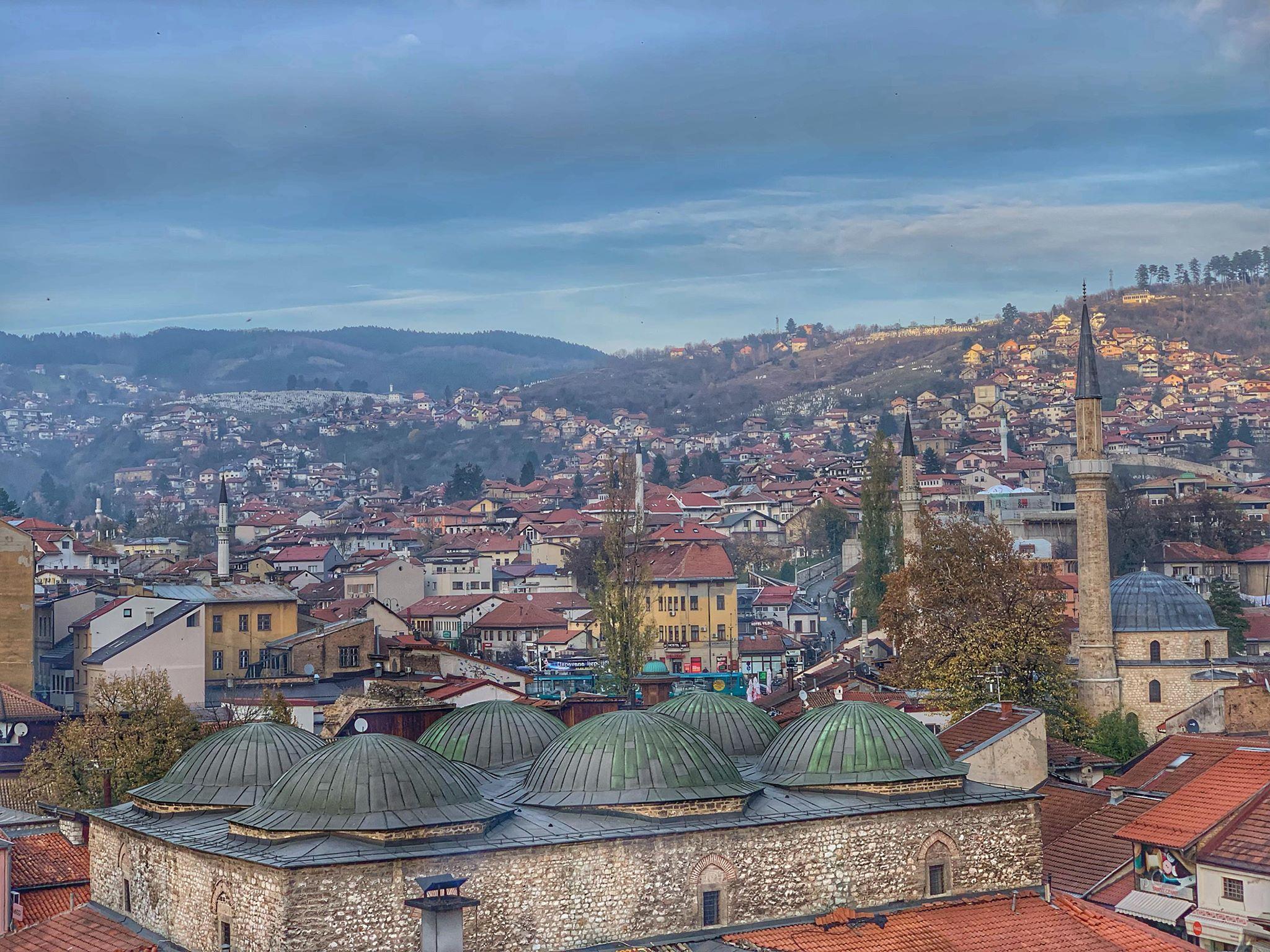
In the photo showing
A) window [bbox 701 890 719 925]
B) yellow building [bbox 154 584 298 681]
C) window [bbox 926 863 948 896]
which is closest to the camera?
window [bbox 701 890 719 925]

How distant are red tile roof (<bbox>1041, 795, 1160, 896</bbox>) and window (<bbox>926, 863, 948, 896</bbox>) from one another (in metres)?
3.18

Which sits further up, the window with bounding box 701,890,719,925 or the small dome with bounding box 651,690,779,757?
the small dome with bounding box 651,690,779,757

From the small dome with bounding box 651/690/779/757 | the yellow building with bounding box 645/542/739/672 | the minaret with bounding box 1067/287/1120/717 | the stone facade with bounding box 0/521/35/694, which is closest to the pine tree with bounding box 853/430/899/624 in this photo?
the yellow building with bounding box 645/542/739/672

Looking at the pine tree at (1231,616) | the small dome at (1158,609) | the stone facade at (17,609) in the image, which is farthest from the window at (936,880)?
the pine tree at (1231,616)

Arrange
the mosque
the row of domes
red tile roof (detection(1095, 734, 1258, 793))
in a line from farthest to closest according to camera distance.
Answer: red tile roof (detection(1095, 734, 1258, 793)), the row of domes, the mosque

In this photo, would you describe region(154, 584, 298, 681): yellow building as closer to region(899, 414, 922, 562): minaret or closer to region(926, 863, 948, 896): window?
region(899, 414, 922, 562): minaret

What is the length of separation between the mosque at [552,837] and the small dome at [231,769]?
23mm

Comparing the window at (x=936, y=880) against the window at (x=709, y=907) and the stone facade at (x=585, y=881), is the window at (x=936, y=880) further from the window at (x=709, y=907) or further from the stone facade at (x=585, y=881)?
the window at (x=709, y=907)

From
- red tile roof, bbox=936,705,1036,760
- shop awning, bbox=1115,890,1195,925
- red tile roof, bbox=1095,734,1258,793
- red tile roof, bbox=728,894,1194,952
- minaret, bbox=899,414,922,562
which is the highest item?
minaret, bbox=899,414,922,562

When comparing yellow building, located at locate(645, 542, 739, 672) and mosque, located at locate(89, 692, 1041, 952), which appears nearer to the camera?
mosque, located at locate(89, 692, 1041, 952)

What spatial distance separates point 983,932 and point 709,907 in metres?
2.87

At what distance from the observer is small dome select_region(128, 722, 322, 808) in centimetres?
1825

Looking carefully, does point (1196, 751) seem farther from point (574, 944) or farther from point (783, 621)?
point (783, 621)

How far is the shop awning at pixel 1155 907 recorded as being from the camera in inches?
746
